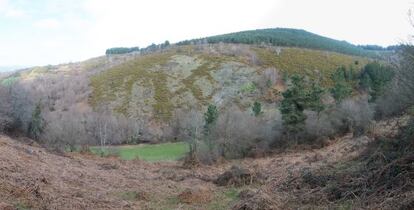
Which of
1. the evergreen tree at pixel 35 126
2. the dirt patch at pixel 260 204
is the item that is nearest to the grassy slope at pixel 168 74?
the evergreen tree at pixel 35 126

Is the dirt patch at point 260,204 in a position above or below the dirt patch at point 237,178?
above

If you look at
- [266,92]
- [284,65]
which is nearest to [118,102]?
[266,92]

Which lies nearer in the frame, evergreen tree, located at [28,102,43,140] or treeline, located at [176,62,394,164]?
evergreen tree, located at [28,102,43,140]

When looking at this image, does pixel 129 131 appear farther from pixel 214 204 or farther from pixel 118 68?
pixel 214 204

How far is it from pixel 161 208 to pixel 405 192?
651cm

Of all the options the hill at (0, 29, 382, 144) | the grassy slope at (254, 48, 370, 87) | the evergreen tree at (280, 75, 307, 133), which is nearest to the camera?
the evergreen tree at (280, 75, 307, 133)

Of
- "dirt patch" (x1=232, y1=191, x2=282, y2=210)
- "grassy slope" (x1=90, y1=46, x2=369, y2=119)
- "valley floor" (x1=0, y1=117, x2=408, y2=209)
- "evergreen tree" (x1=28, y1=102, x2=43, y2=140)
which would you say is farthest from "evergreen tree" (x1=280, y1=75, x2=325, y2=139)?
"grassy slope" (x1=90, y1=46, x2=369, y2=119)

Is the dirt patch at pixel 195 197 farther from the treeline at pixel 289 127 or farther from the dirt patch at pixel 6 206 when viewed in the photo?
the treeline at pixel 289 127

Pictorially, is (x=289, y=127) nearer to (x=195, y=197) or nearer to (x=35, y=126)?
(x=35, y=126)

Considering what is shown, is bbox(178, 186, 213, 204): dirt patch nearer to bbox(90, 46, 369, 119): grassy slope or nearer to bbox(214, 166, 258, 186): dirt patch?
bbox(214, 166, 258, 186): dirt patch

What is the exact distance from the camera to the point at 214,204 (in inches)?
542

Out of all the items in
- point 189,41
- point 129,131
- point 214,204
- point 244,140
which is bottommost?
point 129,131

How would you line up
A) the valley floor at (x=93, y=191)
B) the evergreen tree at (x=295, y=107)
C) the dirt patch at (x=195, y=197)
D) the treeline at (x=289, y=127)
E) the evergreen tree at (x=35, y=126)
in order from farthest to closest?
1. the evergreen tree at (x=295, y=107)
2. the treeline at (x=289, y=127)
3. the evergreen tree at (x=35, y=126)
4. the dirt patch at (x=195, y=197)
5. the valley floor at (x=93, y=191)

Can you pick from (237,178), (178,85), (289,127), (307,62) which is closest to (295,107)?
(289,127)
